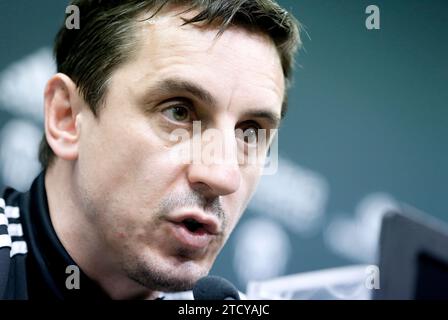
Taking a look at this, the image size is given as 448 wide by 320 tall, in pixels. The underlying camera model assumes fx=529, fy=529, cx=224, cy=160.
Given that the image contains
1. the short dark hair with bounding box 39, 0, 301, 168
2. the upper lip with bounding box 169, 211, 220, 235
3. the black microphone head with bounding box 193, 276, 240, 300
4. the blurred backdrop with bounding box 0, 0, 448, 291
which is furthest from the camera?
the blurred backdrop with bounding box 0, 0, 448, 291

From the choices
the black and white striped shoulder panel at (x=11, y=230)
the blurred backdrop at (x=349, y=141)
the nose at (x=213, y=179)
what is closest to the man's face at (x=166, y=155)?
the nose at (x=213, y=179)

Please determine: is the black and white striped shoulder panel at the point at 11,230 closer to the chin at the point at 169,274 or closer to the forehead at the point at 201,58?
the chin at the point at 169,274

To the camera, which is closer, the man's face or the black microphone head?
the black microphone head

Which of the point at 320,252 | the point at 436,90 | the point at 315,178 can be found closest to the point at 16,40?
the point at 315,178

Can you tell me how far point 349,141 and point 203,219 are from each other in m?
1.20

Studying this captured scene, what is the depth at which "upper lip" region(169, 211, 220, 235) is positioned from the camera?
798 millimetres

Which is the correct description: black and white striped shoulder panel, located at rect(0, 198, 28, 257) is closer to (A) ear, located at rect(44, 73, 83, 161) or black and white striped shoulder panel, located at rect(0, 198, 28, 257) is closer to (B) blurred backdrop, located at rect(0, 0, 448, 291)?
(A) ear, located at rect(44, 73, 83, 161)

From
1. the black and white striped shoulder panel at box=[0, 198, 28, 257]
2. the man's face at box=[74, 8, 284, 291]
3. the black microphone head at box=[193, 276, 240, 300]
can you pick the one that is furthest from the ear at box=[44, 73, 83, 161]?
the black microphone head at box=[193, 276, 240, 300]

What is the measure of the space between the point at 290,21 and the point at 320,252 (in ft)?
3.28

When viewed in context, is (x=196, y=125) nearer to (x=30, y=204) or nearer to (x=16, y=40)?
(x=30, y=204)

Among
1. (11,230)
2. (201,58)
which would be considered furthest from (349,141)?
A: (11,230)

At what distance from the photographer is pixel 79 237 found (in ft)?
3.01

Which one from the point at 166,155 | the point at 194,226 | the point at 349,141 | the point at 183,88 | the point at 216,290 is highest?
the point at 349,141

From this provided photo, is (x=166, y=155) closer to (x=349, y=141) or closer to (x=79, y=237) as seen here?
(x=79, y=237)
